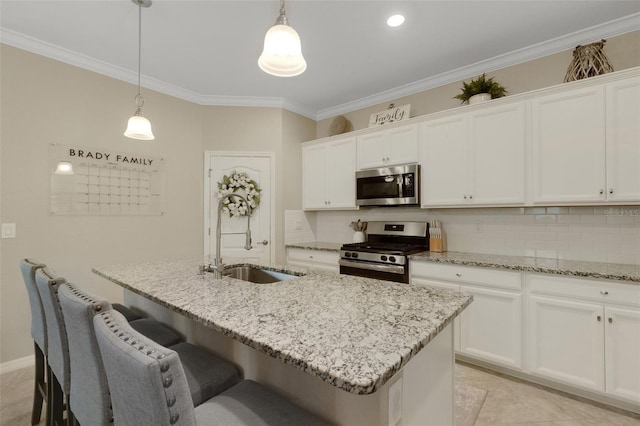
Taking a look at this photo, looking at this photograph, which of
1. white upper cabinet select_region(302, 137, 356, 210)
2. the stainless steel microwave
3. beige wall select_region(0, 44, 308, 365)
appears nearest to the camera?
beige wall select_region(0, 44, 308, 365)

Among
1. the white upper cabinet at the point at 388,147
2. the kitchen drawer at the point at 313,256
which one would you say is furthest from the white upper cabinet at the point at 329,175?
the kitchen drawer at the point at 313,256

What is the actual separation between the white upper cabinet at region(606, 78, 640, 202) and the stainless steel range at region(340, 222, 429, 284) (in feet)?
4.87

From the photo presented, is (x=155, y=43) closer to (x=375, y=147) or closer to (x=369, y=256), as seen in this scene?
(x=375, y=147)

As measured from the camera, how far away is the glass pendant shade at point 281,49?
Answer: 136cm

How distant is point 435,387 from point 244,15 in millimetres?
2631

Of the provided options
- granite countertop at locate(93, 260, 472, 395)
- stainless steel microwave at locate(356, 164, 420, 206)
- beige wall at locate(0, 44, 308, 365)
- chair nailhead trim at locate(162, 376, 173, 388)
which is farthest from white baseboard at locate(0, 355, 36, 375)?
stainless steel microwave at locate(356, 164, 420, 206)

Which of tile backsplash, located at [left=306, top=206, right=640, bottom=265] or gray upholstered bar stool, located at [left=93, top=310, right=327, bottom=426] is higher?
tile backsplash, located at [left=306, top=206, right=640, bottom=265]

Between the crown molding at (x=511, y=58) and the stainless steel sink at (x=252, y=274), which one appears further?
the crown molding at (x=511, y=58)

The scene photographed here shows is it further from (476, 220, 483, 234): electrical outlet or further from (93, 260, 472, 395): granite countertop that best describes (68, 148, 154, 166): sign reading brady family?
(476, 220, 483, 234): electrical outlet

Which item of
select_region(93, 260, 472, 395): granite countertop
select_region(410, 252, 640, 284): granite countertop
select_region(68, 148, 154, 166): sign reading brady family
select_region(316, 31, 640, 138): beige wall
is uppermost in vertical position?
select_region(316, 31, 640, 138): beige wall

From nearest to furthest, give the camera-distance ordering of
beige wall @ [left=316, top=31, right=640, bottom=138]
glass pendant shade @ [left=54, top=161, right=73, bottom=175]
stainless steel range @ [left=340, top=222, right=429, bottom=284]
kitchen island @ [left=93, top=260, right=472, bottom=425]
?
kitchen island @ [left=93, top=260, right=472, bottom=425] → beige wall @ [left=316, top=31, right=640, bottom=138] → glass pendant shade @ [left=54, top=161, right=73, bottom=175] → stainless steel range @ [left=340, top=222, right=429, bottom=284]

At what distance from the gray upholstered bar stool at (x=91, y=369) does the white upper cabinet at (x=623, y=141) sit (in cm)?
270

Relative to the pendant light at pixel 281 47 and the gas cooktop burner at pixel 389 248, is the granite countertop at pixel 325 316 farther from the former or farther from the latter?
the gas cooktop burner at pixel 389 248

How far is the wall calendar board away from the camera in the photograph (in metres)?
2.68
